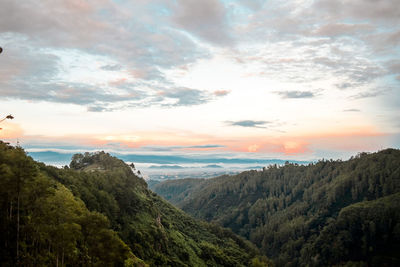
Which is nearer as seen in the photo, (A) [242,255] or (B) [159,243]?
(B) [159,243]

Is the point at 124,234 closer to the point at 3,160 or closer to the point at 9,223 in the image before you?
the point at 9,223

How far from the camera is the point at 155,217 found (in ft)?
432

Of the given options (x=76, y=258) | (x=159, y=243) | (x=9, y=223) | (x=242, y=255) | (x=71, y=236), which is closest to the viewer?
(x=71, y=236)

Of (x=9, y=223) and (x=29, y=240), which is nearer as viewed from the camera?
(x=9, y=223)

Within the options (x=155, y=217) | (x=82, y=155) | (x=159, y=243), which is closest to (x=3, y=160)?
(x=159, y=243)

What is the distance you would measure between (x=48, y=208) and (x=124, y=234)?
5149 cm

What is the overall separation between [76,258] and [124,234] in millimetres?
43996

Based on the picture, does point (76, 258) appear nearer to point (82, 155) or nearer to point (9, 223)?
point (9, 223)

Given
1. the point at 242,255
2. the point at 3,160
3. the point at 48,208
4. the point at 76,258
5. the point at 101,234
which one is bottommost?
the point at 242,255

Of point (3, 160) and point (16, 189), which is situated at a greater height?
point (3, 160)

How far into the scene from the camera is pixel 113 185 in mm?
109875

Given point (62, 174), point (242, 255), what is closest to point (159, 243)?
point (62, 174)

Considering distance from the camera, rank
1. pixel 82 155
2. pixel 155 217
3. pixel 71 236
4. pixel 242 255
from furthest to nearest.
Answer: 1. pixel 242 255
2. pixel 82 155
3. pixel 155 217
4. pixel 71 236

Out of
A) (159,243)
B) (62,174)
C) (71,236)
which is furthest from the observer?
(159,243)
